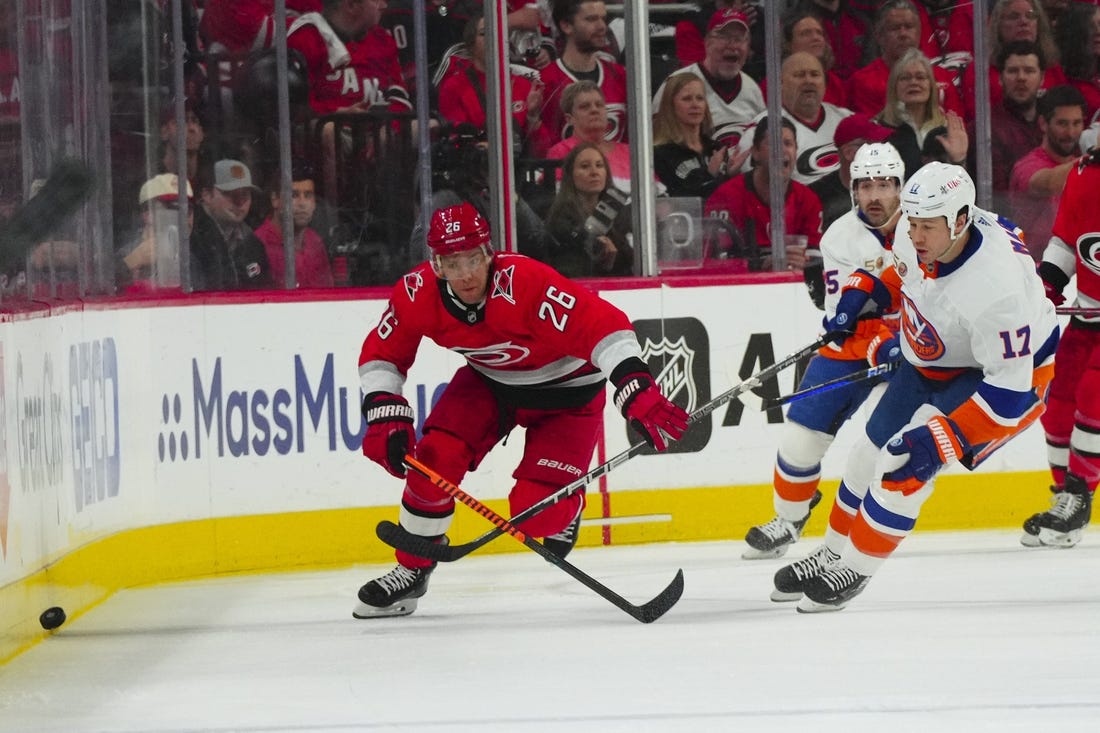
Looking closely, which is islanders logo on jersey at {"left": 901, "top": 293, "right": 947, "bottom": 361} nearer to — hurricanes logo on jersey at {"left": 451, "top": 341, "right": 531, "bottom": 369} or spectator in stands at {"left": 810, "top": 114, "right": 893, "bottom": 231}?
hurricanes logo on jersey at {"left": 451, "top": 341, "right": 531, "bottom": 369}

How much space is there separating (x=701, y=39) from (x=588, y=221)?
2.79 feet

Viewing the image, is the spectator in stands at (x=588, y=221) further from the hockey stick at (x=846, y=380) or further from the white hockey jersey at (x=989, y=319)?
the white hockey jersey at (x=989, y=319)

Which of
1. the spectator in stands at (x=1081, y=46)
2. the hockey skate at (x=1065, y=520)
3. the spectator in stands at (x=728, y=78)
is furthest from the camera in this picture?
the spectator in stands at (x=1081, y=46)

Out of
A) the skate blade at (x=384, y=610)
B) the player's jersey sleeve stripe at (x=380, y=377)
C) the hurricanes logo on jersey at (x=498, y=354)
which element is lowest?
the skate blade at (x=384, y=610)

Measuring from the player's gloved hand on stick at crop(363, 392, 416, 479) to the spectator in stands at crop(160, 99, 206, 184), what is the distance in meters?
1.66

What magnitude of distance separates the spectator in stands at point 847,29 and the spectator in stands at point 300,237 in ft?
6.53

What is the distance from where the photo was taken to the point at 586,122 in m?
5.50

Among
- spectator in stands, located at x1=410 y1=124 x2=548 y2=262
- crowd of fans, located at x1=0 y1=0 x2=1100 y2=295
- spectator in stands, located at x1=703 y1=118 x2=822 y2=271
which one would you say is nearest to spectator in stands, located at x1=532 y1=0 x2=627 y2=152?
crowd of fans, located at x1=0 y1=0 x2=1100 y2=295

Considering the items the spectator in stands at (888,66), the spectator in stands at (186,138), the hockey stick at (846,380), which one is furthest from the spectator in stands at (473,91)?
the hockey stick at (846,380)

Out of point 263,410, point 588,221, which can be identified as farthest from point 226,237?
point 588,221

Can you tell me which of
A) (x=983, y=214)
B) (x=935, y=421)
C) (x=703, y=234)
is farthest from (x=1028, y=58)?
(x=935, y=421)

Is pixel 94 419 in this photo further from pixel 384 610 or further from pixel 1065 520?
pixel 1065 520

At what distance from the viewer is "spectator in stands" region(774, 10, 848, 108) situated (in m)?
5.69

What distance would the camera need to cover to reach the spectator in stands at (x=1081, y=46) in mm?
5871
